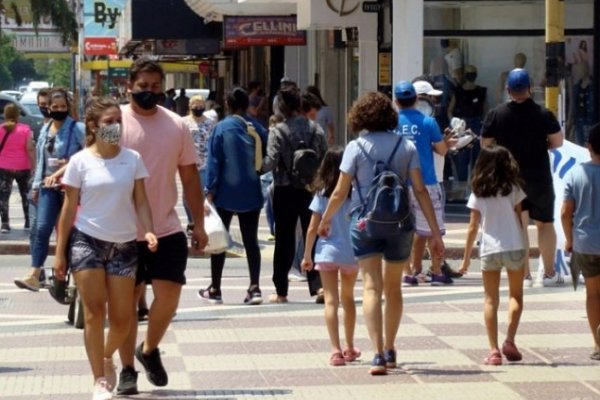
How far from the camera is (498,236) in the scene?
10.3m

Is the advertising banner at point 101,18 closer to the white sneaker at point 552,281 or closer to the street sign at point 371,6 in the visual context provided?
the street sign at point 371,6

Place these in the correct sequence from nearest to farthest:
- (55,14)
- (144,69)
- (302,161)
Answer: (144,69) → (302,161) → (55,14)

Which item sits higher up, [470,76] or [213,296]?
[470,76]

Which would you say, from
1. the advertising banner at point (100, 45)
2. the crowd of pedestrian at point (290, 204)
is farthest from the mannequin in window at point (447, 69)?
the advertising banner at point (100, 45)

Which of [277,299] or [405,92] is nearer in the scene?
[405,92]

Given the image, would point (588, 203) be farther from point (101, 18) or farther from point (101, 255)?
point (101, 18)

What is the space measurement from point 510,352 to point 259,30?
18.8 metres

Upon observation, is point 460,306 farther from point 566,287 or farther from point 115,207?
point 115,207

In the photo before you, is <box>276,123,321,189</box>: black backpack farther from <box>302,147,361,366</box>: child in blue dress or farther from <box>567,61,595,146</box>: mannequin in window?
<box>567,61,595,146</box>: mannequin in window

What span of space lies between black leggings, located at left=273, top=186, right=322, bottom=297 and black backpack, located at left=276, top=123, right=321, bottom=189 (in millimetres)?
128

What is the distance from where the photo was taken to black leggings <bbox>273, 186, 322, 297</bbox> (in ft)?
44.1

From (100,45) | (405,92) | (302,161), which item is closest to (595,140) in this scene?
(405,92)

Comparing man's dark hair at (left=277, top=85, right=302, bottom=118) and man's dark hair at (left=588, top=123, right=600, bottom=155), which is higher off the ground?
man's dark hair at (left=277, top=85, right=302, bottom=118)

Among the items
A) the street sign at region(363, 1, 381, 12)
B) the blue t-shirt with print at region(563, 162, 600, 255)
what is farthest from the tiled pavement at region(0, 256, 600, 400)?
the street sign at region(363, 1, 381, 12)
